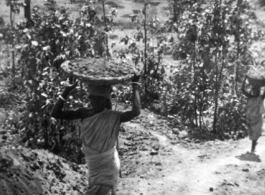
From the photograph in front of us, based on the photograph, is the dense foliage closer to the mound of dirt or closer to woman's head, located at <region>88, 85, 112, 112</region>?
the mound of dirt

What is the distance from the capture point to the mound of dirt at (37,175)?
14.2 feet

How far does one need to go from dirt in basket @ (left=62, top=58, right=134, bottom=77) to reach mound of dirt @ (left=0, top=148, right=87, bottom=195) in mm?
1225

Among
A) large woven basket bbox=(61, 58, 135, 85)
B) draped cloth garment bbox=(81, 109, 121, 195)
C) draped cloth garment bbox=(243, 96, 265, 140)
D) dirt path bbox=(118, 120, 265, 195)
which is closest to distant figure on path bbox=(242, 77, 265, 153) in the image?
draped cloth garment bbox=(243, 96, 265, 140)

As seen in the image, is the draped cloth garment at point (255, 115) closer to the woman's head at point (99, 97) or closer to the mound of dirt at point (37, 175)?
the mound of dirt at point (37, 175)

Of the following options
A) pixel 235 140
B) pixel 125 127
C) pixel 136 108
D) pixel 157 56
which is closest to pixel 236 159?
pixel 235 140

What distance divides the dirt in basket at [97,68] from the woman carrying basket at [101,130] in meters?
0.20

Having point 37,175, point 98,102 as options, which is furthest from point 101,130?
point 37,175

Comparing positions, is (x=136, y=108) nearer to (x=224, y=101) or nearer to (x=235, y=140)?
(x=235, y=140)

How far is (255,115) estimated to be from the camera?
6.67 m

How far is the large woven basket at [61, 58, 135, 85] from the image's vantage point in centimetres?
371

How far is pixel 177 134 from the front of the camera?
26.0 ft

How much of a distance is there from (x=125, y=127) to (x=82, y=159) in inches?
72.6

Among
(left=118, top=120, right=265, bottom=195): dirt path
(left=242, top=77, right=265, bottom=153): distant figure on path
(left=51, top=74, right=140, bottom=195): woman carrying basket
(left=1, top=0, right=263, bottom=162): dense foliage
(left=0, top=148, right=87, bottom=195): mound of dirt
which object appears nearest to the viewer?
(left=51, top=74, right=140, bottom=195): woman carrying basket

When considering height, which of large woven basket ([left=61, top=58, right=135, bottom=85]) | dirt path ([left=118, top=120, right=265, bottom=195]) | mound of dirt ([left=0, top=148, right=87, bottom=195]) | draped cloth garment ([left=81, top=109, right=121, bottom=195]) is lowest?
dirt path ([left=118, top=120, right=265, bottom=195])
